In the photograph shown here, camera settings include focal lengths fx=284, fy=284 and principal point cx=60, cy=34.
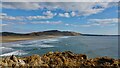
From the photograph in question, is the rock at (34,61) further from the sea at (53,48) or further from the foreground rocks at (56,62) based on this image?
the sea at (53,48)

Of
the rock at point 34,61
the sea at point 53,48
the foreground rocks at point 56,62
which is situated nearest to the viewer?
the foreground rocks at point 56,62

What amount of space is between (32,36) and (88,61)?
2938cm

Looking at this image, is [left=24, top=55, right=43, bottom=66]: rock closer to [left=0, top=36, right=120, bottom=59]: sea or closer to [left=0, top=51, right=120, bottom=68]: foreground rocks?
[left=0, top=51, right=120, bottom=68]: foreground rocks

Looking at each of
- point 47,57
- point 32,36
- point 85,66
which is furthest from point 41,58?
point 32,36

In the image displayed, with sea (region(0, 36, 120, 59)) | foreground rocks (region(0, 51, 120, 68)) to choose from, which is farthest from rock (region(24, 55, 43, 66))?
sea (region(0, 36, 120, 59))

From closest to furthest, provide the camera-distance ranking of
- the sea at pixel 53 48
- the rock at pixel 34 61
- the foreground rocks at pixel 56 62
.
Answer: the foreground rocks at pixel 56 62 → the rock at pixel 34 61 → the sea at pixel 53 48

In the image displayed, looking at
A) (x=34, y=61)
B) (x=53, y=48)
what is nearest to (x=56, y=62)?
(x=34, y=61)

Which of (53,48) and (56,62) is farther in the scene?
(53,48)

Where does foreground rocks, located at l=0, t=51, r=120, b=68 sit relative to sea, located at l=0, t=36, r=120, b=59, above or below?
A: above

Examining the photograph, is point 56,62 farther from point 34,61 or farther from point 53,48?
point 53,48

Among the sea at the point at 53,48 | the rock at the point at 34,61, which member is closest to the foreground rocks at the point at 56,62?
the rock at the point at 34,61

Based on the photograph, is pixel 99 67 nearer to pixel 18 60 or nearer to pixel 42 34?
pixel 18 60

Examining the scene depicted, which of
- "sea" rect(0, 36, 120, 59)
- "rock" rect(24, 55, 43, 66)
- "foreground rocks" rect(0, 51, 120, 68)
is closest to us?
"foreground rocks" rect(0, 51, 120, 68)

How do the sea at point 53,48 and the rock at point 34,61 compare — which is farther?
the sea at point 53,48
